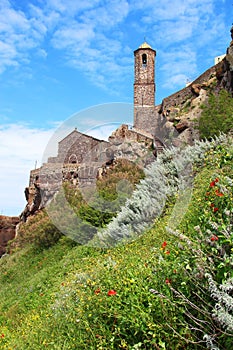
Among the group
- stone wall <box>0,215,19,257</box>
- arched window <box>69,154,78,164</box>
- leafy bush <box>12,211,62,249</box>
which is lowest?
stone wall <box>0,215,19,257</box>

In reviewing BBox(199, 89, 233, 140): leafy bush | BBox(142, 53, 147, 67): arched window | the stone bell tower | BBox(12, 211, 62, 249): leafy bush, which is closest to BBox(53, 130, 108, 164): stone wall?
BBox(12, 211, 62, 249): leafy bush

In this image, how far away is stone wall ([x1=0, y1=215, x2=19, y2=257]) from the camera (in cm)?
2453

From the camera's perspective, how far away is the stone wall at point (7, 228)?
24531 millimetres

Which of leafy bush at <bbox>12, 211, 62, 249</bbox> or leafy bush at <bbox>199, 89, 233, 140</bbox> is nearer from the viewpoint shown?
leafy bush at <bbox>199, 89, 233, 140</bbox>

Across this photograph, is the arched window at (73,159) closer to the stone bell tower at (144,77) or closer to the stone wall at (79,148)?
the stone wall at (79,148)

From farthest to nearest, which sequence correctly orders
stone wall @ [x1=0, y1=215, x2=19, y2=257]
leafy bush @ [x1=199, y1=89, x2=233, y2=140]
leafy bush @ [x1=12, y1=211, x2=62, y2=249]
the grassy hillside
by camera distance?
stone wall @ [x1=0, y1=215, x2=19, y2=257], leafy bush @ [x1=12, y1=211, x2=62, y2=249], leafy bush @ [x1=199, y1=89, x2=233, y2=140], the grassy hillside

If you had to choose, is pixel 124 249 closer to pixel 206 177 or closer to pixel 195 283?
pixel 206 177

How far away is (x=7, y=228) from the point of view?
2492 cm

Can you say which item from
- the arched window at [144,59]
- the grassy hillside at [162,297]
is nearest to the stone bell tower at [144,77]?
the arched window at [144,59]

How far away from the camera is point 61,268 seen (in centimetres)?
912

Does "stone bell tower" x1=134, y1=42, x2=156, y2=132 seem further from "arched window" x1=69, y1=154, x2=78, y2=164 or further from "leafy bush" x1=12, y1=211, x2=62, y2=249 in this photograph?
"leafy bush" x1=12, y1=211, x2=62, y2=249

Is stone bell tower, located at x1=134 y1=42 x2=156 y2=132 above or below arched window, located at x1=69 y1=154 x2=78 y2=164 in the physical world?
above

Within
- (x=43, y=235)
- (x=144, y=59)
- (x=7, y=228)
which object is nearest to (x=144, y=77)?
(x=144, y=59)

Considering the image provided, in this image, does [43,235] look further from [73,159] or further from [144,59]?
[144,59]
